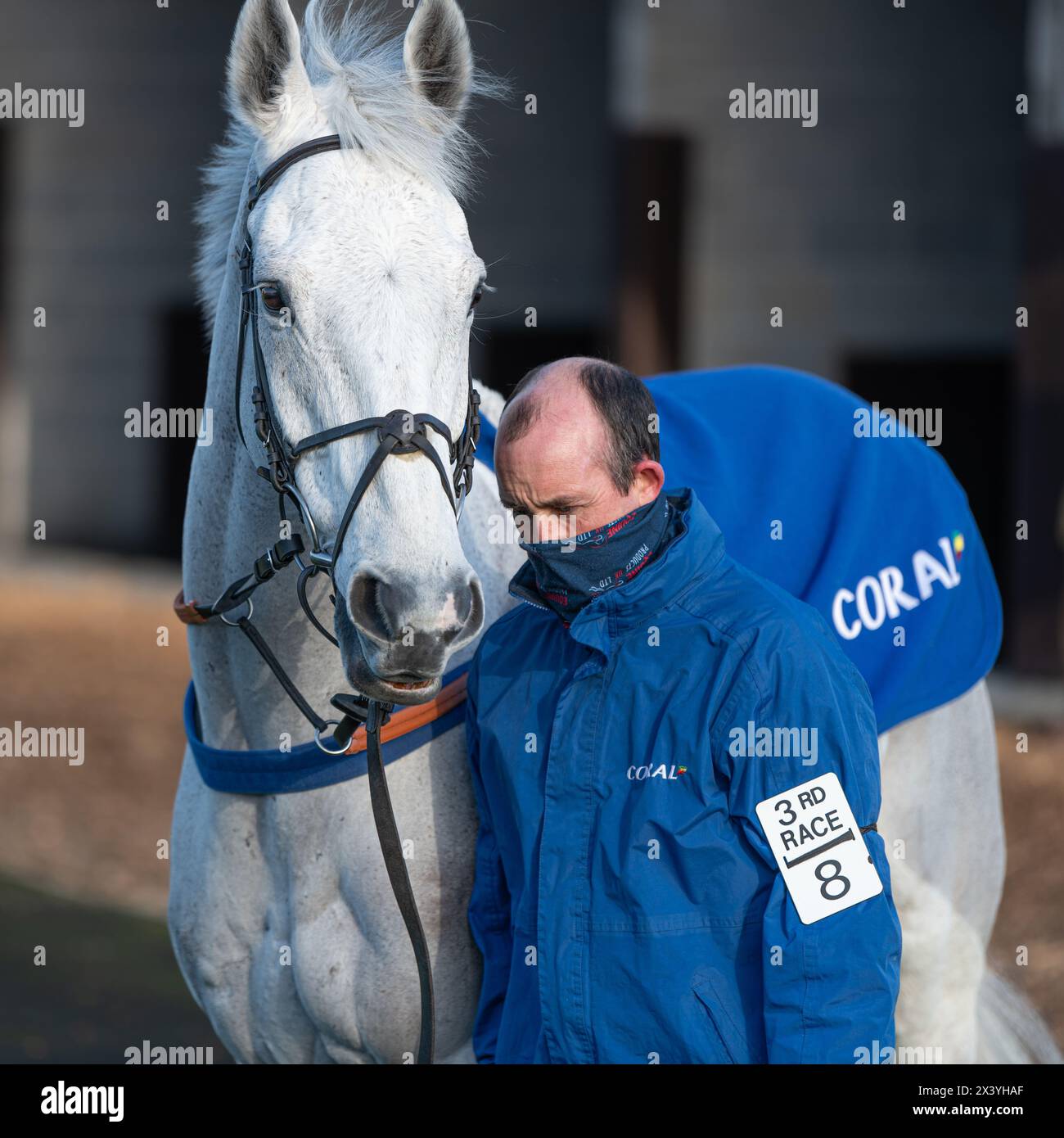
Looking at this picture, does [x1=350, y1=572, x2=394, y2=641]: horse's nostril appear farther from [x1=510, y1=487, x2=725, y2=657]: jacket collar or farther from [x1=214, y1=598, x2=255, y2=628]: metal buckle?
[x1=214, y1=598, x2=255, y2=628]: metal buckle

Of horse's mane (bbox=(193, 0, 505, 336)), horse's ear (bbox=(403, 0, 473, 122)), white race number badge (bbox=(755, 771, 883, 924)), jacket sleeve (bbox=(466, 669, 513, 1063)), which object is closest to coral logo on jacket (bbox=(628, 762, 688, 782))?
white race number badge (bbox=(755, 771, 883, 924))

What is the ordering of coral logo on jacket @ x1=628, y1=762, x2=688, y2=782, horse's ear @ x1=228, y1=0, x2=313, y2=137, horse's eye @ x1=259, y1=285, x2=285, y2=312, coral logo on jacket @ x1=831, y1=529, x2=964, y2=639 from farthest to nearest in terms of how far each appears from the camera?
coral logo on jacket @ x1=831, y1=529, x2=964, y2=639
horse's ear @ x1=228, y1=0, x2=313, y2=137
horse's eye @ x1=259, y1=285, x2=285, y2=312
coral logo on jacket @ x1=628, y1=762, x2=688, y2=782

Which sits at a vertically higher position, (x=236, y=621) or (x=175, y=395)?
(x=175, y=395)

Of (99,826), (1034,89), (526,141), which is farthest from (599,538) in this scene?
(526,141)

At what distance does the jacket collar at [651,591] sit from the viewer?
204 cm

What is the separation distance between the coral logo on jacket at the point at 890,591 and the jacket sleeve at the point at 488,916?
1.00 meters

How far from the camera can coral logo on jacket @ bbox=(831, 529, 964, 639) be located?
119 inches

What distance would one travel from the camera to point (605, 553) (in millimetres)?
2049

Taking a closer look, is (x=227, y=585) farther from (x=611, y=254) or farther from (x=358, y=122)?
(x=611, y=254)

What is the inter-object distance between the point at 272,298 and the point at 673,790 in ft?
3.25

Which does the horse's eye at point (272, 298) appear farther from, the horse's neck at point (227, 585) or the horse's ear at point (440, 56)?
the horse's ear at point (440, 56)

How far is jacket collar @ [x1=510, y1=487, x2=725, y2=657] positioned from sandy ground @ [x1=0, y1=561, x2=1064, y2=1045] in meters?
3.47

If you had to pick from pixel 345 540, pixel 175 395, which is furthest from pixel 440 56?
pixel 175 395

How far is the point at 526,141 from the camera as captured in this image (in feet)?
43.8
